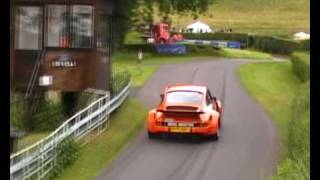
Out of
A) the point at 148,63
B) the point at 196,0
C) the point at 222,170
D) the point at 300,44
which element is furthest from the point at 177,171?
the point at 300,44

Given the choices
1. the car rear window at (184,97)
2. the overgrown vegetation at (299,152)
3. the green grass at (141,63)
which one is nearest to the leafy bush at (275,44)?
the green grass at (141,63)

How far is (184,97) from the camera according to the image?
65.1 ft

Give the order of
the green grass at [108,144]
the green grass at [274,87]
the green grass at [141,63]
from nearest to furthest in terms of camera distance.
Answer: the green grass at [108,144] < the green grass at [274,87] < the green grass at [141,63]

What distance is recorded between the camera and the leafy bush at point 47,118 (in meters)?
20.2

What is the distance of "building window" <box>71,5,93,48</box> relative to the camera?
22.2 m

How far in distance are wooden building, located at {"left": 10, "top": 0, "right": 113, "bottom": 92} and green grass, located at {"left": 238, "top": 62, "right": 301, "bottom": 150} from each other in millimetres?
6786

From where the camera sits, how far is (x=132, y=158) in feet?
55.2

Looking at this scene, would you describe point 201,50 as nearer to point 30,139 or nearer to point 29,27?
point 29,27

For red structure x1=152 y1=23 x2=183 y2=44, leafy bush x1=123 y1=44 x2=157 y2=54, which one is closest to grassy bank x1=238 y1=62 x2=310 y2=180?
leafy bush x1=123 y1=44 x2=157 y2=54

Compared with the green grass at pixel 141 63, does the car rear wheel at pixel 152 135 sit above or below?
below

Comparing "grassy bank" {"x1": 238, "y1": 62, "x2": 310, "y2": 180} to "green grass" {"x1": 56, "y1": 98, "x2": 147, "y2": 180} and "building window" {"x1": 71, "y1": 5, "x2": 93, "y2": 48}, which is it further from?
"building window" {"x1": 71, "y1": 5, "x2": 93, "y2": 48}

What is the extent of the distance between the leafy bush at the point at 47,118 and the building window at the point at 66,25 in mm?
2425

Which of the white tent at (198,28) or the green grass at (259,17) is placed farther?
the green grass at (259,17)

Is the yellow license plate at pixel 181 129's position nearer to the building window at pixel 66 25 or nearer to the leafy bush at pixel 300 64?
the building window at pixel 66 25
